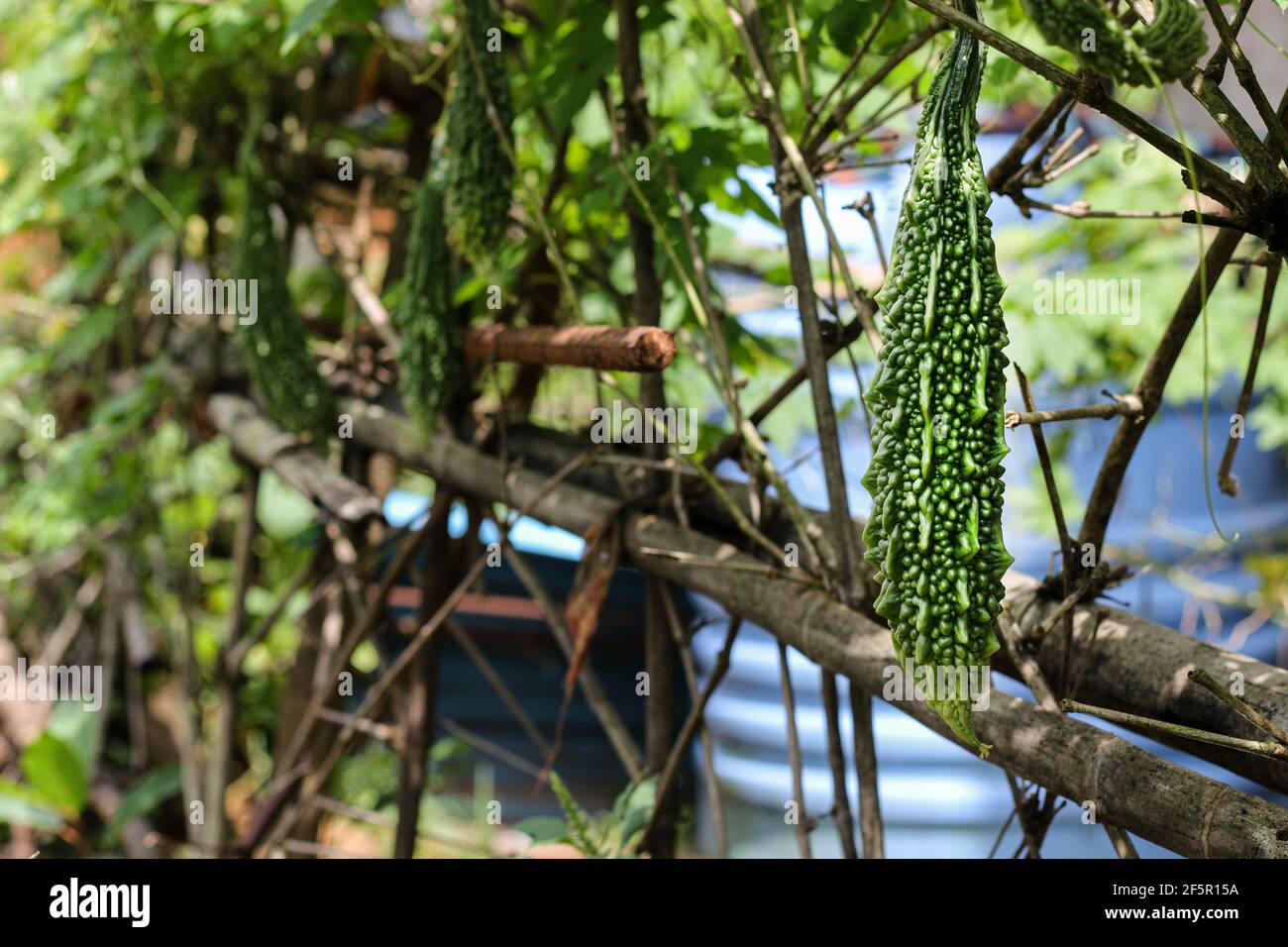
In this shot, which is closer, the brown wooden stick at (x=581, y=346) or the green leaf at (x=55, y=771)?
the brown wooden stick at (x=581, y=346)

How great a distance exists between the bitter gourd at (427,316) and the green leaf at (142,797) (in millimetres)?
1699

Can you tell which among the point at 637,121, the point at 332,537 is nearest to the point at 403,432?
the point at 332,537

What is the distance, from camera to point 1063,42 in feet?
2.75

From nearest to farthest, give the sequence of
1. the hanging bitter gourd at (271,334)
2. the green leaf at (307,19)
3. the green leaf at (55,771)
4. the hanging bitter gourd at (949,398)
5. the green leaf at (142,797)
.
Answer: the hanging bitter gourd at (949,398) → the green leaf at (307,19) → the hanging bitter gourd at (271,334) → the green leaf at (142,797) → the green leaf at (55,771)

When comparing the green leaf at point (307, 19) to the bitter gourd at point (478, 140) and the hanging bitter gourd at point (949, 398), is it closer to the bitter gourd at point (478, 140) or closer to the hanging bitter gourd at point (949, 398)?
the bitter gourd at point (478, 140)

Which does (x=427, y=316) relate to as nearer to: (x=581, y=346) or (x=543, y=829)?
(x=581, y=346)

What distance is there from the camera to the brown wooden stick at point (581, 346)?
5.06 ft

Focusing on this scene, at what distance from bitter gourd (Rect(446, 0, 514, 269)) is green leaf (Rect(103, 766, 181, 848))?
2.12 meters

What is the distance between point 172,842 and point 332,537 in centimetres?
141

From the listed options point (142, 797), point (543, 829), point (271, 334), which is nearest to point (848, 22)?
point (543, 829)

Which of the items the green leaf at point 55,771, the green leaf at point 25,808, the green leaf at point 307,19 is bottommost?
the green leaf at point 25,808

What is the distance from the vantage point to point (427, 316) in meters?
A: 2.15

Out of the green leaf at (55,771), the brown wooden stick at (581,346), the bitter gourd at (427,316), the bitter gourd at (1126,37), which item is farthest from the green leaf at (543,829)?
the green leaf at (55,771)
